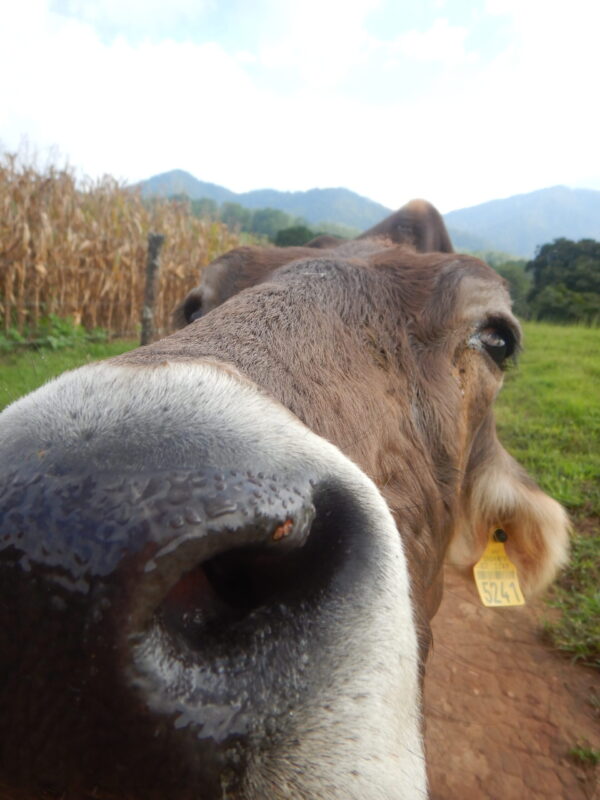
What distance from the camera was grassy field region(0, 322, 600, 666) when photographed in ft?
15.1

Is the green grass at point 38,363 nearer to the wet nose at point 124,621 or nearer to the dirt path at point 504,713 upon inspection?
the wet nose at point 124,621

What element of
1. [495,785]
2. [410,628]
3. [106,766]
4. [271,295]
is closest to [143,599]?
[106,766]

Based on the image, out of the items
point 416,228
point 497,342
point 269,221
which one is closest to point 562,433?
point 416,228

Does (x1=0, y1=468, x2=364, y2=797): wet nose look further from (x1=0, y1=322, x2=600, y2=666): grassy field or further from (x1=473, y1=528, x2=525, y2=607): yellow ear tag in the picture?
(x1=473, y1=528, x2=525, y2=607): yellow ear tag

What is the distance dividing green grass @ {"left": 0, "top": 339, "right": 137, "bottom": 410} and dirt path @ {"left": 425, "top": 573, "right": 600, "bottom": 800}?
3.26 metres

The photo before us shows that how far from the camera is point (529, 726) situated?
142 inches

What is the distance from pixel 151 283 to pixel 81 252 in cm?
306

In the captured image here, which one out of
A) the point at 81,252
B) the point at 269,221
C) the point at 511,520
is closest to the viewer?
the point at 511,520

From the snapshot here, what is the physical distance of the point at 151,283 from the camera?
30.9 ft

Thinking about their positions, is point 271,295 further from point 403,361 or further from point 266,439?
point 266,439

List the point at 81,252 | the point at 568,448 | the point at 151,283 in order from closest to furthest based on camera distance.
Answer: the point at 568,448 < the point at 151,283 < the point at 81,252

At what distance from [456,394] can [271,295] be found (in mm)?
966

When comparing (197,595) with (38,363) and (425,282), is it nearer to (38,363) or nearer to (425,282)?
(425,282)

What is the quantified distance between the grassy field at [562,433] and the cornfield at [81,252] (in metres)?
1.31
